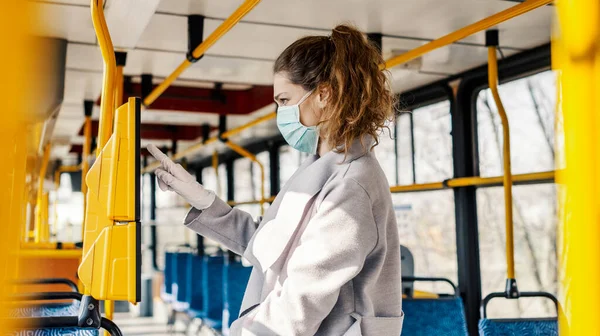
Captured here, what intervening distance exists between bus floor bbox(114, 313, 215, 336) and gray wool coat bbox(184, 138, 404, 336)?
5.49 metres

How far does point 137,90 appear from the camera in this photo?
4816 mm

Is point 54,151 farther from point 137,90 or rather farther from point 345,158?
point 345,158

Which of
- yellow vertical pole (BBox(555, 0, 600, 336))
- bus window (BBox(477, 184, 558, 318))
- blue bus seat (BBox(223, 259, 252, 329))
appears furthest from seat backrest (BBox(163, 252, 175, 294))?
yellow vertical pole (BBox(555, 0, 600, 336))

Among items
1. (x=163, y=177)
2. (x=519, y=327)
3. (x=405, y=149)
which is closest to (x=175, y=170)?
(x=163, y=177)

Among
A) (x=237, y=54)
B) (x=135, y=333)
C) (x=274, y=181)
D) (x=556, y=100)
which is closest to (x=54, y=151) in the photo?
(x=135, y=333)

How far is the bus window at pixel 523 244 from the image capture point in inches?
129

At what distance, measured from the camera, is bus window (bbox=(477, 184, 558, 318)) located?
10.7 ft

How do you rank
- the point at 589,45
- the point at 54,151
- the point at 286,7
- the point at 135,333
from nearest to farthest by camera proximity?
the point at 589,45 < the point at 286,7 < the point at 135,333 < the point at 54,151

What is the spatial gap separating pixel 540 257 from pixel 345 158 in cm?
246

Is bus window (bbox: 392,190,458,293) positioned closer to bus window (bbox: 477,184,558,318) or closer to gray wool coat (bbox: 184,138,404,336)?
bus window (bbox: 477,184,558,318)

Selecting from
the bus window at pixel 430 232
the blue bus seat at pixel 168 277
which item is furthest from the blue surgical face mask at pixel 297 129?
the blue bus seat at pixel 168 277

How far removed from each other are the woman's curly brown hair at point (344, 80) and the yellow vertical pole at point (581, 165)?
76 centimetres

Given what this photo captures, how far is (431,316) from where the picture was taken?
281 cm

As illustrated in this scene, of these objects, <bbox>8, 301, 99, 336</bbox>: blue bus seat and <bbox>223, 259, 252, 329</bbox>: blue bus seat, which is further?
<bbox>223, 259, 252, 329</bbox>: blue bus seat
